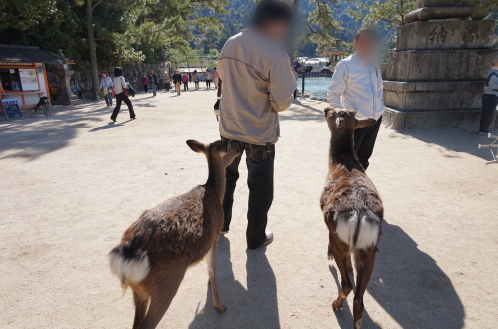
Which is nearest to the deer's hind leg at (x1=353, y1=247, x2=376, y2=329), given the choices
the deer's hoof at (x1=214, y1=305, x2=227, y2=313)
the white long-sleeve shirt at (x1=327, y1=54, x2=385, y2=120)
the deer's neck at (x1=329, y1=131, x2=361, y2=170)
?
the deer's hoof at (x1=214, y1=305, x2=227, y2=313)

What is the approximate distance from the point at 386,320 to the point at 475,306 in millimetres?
774

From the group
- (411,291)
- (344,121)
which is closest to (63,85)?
(344,121)

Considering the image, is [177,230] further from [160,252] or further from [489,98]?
[489,98]

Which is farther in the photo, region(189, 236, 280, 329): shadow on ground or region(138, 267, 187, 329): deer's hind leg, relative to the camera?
region(189, 236, 280, 329): shadow on ground

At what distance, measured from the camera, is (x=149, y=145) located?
823cm

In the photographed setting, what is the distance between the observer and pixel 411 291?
114 inches

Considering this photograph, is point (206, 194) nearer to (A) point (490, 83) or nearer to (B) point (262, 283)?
(B) point (262, 283)

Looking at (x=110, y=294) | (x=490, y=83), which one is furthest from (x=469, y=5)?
(x=110, y=294)

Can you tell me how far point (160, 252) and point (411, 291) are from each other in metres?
2.19

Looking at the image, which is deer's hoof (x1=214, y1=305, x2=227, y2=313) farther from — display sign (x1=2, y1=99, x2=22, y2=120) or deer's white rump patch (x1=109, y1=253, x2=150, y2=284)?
display sign (x1=2, y1=99, x2=22, y2=120)

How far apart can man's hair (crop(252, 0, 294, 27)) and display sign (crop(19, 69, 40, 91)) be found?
17.3 metres

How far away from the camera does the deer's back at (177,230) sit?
2.17 metres

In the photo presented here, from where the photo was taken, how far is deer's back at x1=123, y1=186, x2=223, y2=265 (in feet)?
7.13

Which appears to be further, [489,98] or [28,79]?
[28,79]
